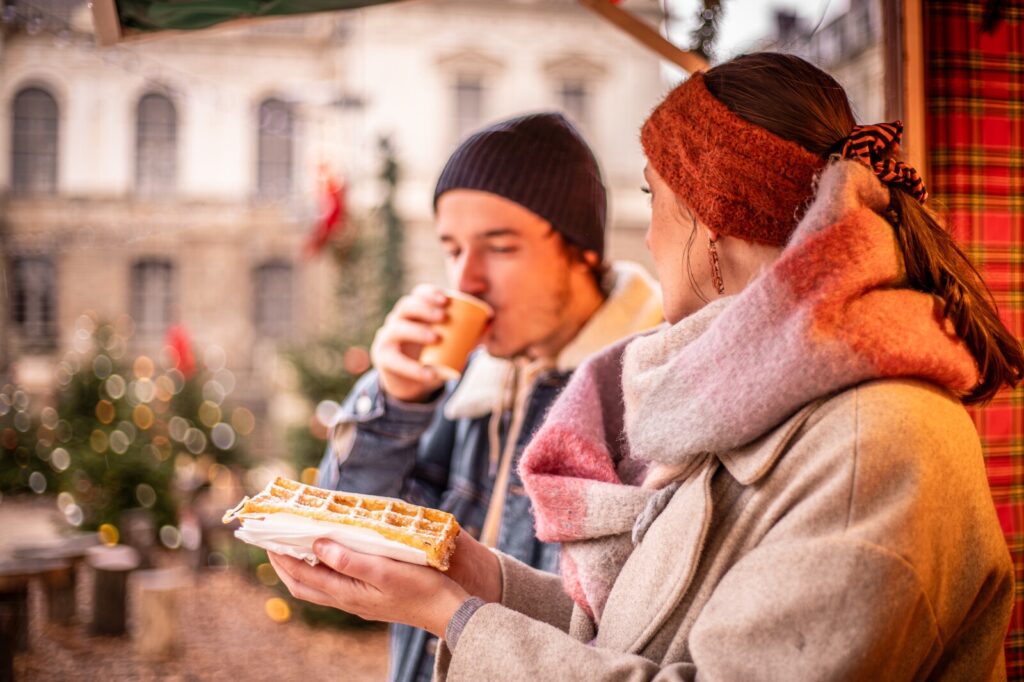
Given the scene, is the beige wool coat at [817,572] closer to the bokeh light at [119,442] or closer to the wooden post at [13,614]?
the wooden post at [13,614]

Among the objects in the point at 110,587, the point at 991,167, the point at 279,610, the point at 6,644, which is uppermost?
the point at 991,167

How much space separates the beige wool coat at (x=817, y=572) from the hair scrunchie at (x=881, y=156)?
0.33 m

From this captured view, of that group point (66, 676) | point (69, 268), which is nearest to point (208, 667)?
point (66, 676)

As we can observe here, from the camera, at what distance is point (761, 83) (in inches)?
51.9

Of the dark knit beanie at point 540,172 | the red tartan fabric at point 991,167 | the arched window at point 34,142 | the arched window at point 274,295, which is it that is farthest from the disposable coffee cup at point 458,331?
the arched window at point 34,142

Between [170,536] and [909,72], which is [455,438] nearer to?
[909,72]

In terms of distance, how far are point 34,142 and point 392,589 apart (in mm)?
22343

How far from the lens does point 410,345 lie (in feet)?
7.49

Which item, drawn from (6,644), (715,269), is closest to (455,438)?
(715,269)

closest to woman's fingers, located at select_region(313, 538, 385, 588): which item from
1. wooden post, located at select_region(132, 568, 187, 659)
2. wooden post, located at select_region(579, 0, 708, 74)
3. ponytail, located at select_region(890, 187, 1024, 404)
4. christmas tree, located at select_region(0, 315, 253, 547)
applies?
ponytail, located at select_region(890, 187, 1024, 404)

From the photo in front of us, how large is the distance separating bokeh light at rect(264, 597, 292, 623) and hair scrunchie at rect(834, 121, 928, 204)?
22.1 feet

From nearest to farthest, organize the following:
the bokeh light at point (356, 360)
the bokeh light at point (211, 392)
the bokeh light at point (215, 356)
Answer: the bokeh light at point (356, 360), the bokeh light at point (211, 392), the bokeh light at point (215, 356)

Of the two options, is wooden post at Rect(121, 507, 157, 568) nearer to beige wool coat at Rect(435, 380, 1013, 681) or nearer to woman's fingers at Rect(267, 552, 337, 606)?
woman's fingers at Rect(267, 552, 337, 606)

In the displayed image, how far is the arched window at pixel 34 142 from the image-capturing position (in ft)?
64.6
